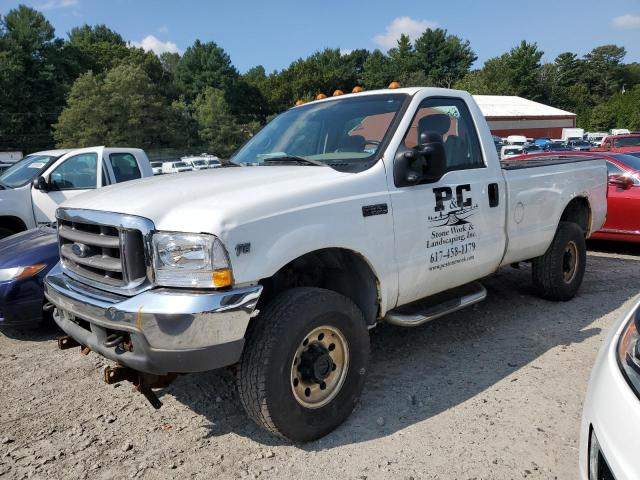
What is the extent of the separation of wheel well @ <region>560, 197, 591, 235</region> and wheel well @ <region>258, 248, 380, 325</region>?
125 inches

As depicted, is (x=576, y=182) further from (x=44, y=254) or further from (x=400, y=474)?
(x=44, y=254)

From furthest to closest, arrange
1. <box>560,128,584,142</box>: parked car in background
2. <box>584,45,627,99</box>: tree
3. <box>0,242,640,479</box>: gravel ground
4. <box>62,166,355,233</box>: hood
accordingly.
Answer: <box>584,45,627,99</box>: tree, <box>560,128,584,142</box>: parked car in background, <box>0,242,640,479</box>: gravel ground, <box>62,166,355,233</box>: hood

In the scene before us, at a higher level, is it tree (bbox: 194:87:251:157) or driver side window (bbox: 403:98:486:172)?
tree (bbox: 194:87:251:157)

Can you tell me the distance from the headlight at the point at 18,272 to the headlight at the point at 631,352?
184 inches

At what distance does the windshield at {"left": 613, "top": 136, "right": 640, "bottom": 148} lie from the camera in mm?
17969

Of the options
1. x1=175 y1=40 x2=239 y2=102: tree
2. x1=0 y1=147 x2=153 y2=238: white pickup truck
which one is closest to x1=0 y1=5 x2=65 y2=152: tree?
x1=175 y1=40 x2=239 y2=102: tree

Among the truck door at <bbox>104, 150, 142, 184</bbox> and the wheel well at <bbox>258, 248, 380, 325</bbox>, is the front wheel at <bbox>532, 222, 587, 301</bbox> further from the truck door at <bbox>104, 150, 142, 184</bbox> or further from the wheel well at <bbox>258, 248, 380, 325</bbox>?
the truck door at <bbox>104, 150, 142, 184</bbox>

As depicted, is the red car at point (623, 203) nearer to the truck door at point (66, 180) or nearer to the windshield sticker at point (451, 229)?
the windshield sticker at point (451, 229)

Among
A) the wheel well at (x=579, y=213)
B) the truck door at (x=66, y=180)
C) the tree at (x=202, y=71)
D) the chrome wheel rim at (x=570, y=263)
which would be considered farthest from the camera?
the tree at (x=202, y=71)

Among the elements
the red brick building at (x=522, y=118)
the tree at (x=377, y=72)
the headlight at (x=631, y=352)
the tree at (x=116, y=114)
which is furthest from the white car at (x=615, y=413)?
the tree at (x=377, y=72)

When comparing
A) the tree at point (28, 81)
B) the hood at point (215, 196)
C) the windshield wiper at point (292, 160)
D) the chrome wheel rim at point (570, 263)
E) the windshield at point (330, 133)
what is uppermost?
the tree at point (28, 81)

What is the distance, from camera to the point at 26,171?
26.0ft

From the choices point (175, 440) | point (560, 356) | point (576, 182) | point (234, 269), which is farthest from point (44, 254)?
point (576, 182)

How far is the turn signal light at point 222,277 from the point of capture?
2.52 metres
